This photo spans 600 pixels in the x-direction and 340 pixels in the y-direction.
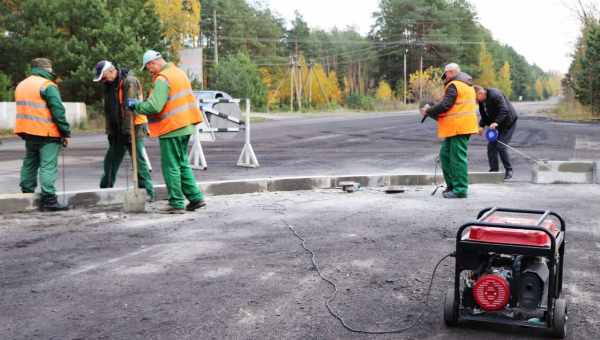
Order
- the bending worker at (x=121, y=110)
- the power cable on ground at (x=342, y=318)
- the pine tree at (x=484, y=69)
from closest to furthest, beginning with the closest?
1. the power cable on ground at (x=342, y=318)
2. the bending worker at (x=121, y=110)
3. the pine tree at (x=484, y=69)

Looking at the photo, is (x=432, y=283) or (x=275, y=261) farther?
(x=275, y=261)

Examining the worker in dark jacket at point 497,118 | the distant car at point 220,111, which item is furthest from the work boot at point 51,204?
the worker in dark jacket at point 497,118

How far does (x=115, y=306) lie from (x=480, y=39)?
11353 cm

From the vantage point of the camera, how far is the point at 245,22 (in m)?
86.4

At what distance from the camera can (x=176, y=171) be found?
811 cm

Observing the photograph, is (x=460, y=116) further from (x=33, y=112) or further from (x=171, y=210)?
(x=33, y=112)

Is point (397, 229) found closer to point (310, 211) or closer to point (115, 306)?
point (310, 211)

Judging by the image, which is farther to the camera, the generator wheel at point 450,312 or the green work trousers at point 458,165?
the green work trousers at point 458,165

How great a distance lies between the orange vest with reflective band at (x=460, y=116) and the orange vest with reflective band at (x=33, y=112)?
16.7 feet

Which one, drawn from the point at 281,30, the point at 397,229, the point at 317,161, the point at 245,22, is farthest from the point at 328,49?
the point at 397,229

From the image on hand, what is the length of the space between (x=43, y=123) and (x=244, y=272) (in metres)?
4.25

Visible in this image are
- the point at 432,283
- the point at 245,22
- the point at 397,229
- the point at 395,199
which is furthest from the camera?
the point at 245,22

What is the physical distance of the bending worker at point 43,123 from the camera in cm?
819

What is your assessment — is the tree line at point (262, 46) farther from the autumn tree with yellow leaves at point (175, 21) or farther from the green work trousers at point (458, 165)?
the green work trousers at point (458, 165)
